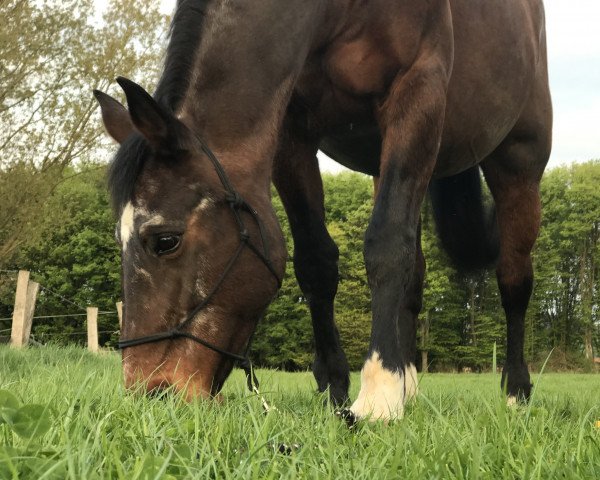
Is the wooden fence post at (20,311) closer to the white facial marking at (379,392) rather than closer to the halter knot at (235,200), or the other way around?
the halter knot at (235,200)

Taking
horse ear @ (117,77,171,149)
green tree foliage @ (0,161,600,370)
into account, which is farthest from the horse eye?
green tree foliage @ (0,161,600,370)

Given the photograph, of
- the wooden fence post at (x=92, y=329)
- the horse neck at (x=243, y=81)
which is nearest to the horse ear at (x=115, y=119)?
the horse neck at (x=243, y=81)

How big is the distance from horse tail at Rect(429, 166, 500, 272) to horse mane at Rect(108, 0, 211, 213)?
124 inches

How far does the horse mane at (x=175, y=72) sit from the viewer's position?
2.82m

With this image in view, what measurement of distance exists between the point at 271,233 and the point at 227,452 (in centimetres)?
158

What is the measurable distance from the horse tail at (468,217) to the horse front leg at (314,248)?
1.98 metres

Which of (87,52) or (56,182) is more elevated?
(87,52)

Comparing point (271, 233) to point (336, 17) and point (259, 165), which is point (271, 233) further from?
point (336, 17)

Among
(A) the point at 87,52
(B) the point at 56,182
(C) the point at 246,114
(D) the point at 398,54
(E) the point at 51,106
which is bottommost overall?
(C) the point at 246,114

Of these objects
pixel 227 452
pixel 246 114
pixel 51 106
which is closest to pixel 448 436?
pixel 227 452

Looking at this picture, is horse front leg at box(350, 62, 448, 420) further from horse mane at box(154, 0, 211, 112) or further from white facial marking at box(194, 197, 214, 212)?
horse mane at box(154, 0, 211, 112)

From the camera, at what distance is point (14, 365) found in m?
7.09

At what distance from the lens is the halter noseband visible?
8.91ft

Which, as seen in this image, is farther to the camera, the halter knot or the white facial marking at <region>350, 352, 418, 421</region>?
the halter knot
